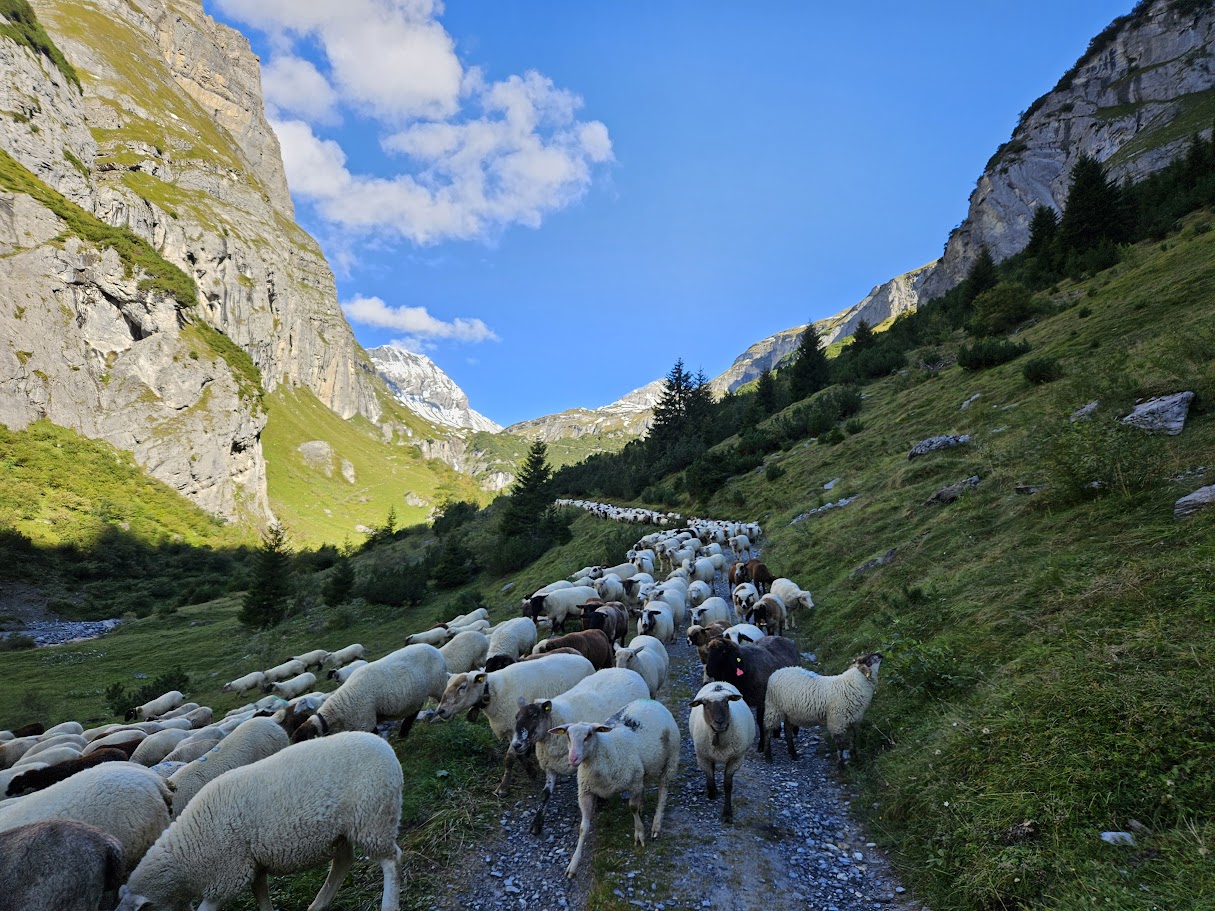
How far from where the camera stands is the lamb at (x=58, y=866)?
386 centimetres

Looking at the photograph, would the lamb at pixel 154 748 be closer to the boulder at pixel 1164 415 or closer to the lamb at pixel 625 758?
the lamb at pixel 625 758

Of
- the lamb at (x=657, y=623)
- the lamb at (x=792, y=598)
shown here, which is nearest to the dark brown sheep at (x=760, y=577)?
the lamb at (x=792, y=598)

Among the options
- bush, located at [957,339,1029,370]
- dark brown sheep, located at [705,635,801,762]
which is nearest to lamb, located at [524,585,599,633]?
dark brown sheep, located at [705,635,801,762]

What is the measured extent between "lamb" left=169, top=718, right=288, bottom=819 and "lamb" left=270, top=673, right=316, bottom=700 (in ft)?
32.1

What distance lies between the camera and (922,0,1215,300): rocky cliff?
57844mm

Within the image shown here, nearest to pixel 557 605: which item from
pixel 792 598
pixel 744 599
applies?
pixel 744 599

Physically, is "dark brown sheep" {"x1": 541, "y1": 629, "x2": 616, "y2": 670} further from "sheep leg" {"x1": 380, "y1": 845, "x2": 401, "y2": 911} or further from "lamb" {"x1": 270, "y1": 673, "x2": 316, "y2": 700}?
"lamb" {"x1": 270, "y1": 673, "x2": 316, "y2": 700}

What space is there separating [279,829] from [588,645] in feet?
21.7

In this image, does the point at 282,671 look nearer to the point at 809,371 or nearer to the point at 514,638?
the point at 514,638

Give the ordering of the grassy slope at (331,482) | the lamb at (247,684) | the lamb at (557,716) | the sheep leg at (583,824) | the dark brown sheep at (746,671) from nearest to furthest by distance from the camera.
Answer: the sheep leg at (583,824), the lamb at (557,716), the dark brown sheep at (746,671), the lamb at (247,684), the grassy slope at (331,482)

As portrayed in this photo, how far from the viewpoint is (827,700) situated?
7828 millimetres

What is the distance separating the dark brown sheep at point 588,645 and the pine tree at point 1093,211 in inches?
1685

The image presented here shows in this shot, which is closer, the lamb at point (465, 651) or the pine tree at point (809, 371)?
the lamb at point (465, 651)

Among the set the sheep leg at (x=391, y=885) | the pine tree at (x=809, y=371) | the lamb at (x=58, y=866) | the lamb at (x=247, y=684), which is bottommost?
the lamb at (x=247, y=684)
